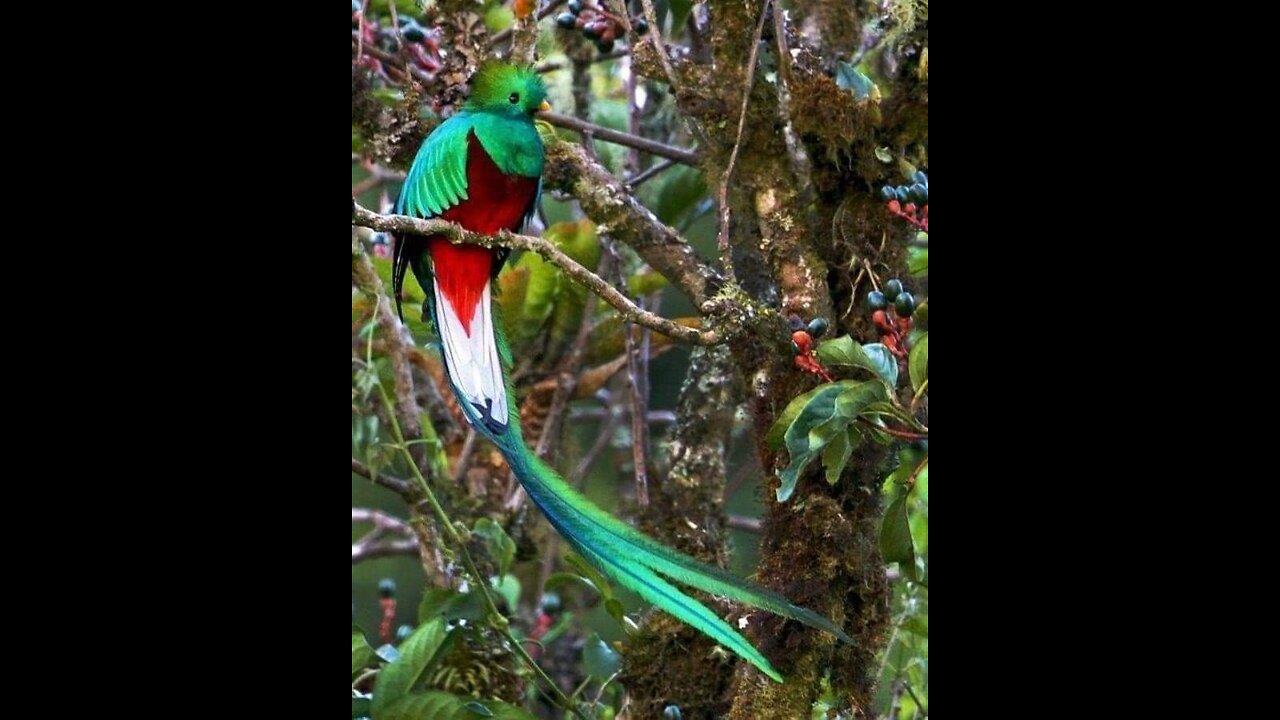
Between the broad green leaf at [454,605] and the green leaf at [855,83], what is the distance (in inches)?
38.8

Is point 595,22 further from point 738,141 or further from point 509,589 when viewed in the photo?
point 509,589

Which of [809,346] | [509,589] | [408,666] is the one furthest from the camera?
[509,589]

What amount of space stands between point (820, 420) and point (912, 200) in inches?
16.4

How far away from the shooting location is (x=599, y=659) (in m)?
2.22

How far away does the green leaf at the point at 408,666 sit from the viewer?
2045mm

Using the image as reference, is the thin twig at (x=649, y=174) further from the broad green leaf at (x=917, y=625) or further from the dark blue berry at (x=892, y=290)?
the broad green leaf at (x=917, y=625)

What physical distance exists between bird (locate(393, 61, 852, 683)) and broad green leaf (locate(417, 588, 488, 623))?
14.3 inches

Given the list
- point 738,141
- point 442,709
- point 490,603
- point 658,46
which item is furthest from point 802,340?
point 442,709

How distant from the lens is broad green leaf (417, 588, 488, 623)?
2.15 meters

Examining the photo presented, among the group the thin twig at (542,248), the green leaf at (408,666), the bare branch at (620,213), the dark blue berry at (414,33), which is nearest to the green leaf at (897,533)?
the thin twig at (542,248)

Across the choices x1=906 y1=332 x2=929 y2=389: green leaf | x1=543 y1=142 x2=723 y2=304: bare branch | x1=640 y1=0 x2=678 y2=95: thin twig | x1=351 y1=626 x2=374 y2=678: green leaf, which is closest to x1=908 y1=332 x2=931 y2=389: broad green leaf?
x1=906 y1=332 x2=929 y2=389: green leaf
